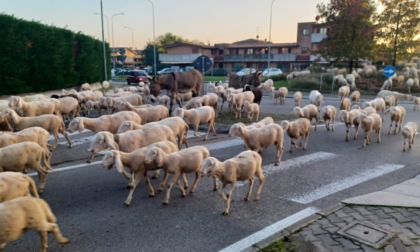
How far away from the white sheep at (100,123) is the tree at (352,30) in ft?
94.7

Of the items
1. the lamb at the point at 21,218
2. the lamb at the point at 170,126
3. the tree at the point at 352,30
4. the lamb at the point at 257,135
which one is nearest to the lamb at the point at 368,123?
the lamb at the point at 257,135

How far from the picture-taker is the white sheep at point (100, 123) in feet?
30.0

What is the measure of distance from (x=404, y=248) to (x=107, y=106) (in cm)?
1240

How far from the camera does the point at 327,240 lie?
4.81m

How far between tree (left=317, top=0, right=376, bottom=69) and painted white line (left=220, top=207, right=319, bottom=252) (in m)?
31.0

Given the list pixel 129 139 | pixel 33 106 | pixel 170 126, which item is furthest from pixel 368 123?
pixel 33 106

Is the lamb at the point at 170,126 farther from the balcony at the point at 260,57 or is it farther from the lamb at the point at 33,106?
the balcony at the point at 260,57

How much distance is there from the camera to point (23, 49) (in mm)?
20125

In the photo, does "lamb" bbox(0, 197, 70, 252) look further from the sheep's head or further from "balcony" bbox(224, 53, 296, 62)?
"balcony" bbox(224, 53, 296, 62)

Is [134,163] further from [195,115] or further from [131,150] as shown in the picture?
[195,115]

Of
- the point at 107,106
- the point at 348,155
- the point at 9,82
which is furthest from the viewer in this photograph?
the point at 9,82

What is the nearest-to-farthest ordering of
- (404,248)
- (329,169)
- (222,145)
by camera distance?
(404,248), (329,169), (222,145)

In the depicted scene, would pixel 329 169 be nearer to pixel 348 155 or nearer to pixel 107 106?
pixel 348 155

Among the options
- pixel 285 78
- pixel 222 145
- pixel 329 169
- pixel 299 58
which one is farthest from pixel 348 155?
pixel 299 58
